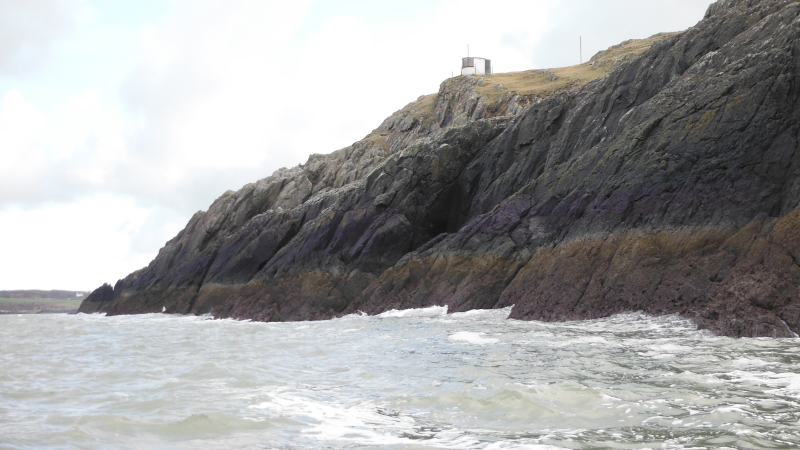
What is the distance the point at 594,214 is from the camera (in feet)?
62.5

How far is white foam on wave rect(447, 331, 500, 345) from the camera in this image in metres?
13.8

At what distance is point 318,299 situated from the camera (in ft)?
91.5

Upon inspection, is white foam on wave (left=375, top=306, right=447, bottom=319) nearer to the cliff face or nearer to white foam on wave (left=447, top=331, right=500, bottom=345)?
the cliff face

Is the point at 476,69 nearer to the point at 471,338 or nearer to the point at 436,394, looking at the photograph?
the point at 471,338

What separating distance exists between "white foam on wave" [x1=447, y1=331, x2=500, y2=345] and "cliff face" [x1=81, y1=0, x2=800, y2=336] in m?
3.10

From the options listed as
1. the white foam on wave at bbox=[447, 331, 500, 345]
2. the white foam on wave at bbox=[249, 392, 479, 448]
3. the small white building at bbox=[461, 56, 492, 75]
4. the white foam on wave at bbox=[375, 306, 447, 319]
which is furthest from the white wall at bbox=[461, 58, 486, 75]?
the white foam on wave at bbox=[249, 392, 479, 448]

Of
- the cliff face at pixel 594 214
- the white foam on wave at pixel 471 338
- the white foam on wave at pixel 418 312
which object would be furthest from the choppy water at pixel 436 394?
the white foam on wave at pixel 418 312

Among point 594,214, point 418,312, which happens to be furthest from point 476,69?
point 594,214

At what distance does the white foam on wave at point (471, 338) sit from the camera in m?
13.8

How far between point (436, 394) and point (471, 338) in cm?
617

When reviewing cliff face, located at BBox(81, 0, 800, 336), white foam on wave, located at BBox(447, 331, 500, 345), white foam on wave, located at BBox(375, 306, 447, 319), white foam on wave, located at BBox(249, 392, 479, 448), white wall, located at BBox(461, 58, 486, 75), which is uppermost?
white wall, located at BBox(461, 58, 486, 75)

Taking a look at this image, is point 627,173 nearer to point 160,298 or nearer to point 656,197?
point 656,197

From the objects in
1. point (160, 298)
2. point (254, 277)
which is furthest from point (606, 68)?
point (160, 298)

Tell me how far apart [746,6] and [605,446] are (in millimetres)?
20760
